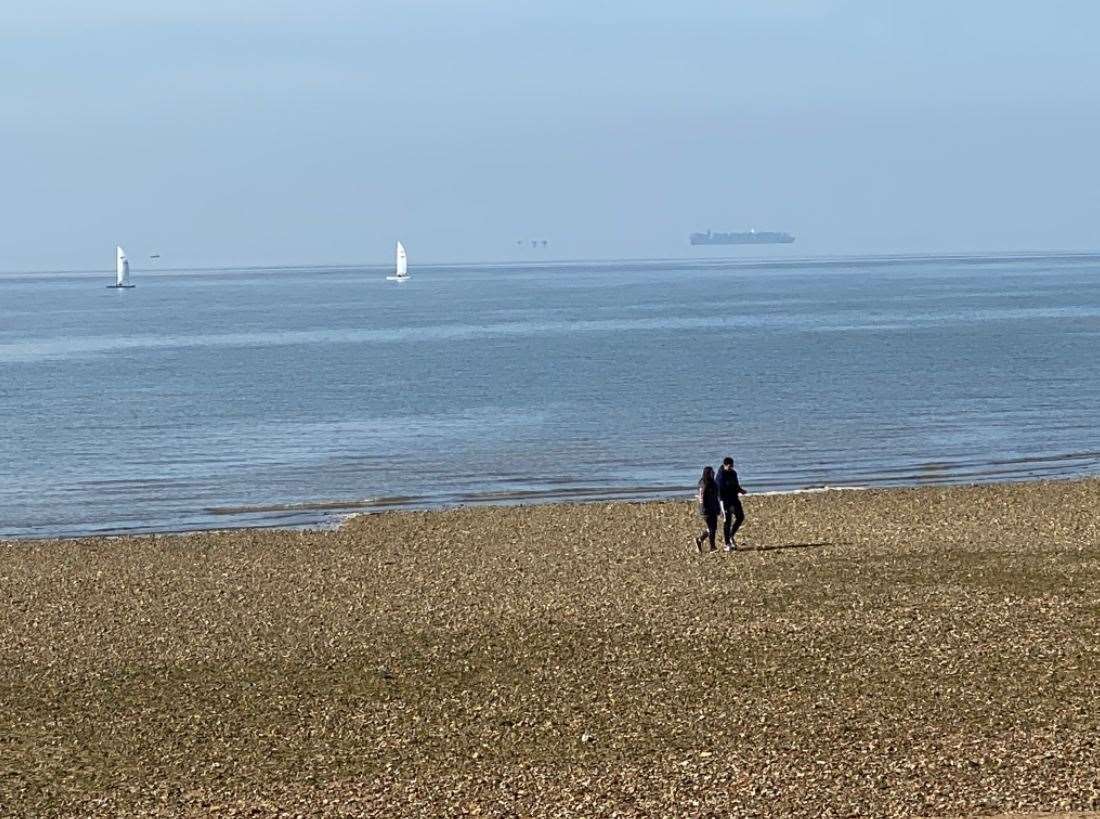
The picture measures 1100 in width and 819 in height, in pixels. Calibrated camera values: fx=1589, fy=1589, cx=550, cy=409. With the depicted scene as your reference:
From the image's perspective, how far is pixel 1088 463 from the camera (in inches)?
1535

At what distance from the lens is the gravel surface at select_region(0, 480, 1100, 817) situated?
519 inches

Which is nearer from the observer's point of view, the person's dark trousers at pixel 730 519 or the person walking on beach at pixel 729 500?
the person walking on beach at pixel 729 500

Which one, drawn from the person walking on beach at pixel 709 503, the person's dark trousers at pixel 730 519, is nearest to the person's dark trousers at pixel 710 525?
the person walking on beach at pixel 709 503

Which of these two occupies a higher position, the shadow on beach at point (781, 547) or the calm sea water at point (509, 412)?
the shadow on beach at point (781, 547)

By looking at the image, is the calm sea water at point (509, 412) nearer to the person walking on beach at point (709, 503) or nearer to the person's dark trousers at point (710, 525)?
the person's dark trousers at point (710, 525)

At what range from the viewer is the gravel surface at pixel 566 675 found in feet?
43.3

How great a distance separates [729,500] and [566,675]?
8400 mm

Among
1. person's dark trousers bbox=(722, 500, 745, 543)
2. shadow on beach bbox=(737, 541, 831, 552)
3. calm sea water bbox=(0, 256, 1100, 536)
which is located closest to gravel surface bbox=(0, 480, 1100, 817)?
shadow on beach bbox=(737, 541, 831, 552)

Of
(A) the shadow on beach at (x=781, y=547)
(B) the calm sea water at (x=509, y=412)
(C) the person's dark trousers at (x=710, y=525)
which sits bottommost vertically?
(B) the calm sea water at (x=509, y=412)

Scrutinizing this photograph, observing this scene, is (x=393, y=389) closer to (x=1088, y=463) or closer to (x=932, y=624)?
(x=1088, y=463)

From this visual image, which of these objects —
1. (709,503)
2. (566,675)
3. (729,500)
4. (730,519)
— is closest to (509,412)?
(730,519)

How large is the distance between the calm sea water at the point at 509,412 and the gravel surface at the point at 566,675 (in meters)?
8.97

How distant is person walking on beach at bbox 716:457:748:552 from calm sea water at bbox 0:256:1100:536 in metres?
9.73

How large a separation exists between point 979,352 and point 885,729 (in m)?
70.6
